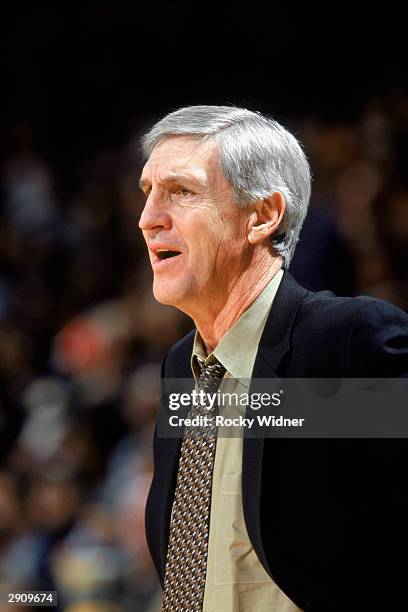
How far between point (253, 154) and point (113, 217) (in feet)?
9.20

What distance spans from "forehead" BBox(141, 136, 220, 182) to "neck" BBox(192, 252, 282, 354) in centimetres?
17

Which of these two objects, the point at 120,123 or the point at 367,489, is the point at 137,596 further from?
the point at 120,123

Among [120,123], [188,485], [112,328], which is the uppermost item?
[188,485]

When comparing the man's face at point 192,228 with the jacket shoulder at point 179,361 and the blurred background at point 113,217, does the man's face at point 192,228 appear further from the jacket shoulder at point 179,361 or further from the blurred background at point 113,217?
the blurred background at point 113,217

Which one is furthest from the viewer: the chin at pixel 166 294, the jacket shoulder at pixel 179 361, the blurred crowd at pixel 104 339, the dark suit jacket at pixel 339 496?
the blurred crowd at pixel 104 339

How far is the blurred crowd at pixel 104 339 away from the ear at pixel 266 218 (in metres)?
1.38

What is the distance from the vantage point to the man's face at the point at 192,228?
1561mm

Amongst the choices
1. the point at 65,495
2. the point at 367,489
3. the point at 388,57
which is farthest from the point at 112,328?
the point at 367,489

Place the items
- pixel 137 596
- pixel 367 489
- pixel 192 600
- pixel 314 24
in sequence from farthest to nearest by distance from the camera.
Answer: pixel 314 24 → pixel 137 596 → pixel 192 600 → pixel 367 489

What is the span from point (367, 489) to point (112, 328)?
2.39m

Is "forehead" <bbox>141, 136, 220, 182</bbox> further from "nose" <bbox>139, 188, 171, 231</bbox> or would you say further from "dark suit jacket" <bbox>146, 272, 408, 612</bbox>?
"dark suit jacket" <bbox>146, 272, 408, 612</bbox>

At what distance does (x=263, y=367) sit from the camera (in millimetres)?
1462

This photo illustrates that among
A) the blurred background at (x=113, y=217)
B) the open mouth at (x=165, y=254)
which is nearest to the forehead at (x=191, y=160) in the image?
the open mouth at (x=165, y=254)

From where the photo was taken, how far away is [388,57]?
3.75 meters
